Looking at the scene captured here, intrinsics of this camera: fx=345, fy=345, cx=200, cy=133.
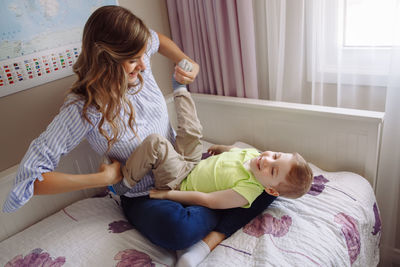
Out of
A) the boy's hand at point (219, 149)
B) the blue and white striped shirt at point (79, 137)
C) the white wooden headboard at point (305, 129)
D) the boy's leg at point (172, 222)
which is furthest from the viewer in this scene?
the boy's hand at point (219, 149)

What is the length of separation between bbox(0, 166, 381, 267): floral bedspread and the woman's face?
1.91 ft

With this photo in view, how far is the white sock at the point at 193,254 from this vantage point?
3.72 ft

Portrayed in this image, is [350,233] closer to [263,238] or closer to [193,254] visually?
[263,238]

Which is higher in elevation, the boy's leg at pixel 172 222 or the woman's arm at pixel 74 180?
the woman's arm at pixel 74 180

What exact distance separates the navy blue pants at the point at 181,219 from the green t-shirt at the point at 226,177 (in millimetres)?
63

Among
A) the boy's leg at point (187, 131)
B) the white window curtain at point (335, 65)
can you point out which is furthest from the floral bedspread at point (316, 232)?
the boy's leg at point (187, 131)

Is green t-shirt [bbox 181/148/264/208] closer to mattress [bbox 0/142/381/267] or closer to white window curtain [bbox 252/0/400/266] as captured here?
mattress [bbox 0/142/381/267]

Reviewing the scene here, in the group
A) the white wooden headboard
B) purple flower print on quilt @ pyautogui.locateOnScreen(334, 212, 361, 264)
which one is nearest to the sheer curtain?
the white wooden headboard

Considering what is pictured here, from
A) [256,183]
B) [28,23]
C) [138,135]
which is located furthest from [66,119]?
[256,183]

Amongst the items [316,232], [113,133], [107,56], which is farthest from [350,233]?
[107,56]

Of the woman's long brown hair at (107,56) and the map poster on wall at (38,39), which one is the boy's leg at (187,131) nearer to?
the woman's long brown hair at (107,56)

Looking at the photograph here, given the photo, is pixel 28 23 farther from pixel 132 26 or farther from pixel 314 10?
pixel 314 10

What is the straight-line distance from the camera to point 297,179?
120 cm

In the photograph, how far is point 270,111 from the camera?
1645mm
